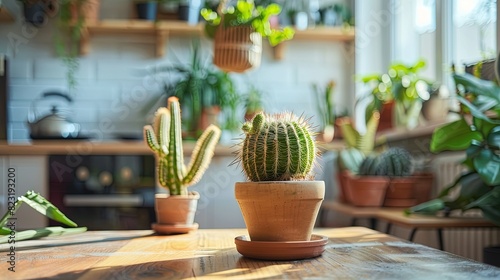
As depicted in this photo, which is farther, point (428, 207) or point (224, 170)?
point (224, 170)

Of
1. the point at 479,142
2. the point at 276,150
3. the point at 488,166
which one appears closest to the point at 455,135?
the point at 479,142

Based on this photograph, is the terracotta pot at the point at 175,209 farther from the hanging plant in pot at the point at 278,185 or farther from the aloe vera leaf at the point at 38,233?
the hanging plant in pot at the point at 278,185

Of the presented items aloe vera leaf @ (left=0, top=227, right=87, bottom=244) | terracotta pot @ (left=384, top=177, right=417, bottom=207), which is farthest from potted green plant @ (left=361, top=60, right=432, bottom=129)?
aloe vera leaf @ (left=0, top=227, right=87, bottom=244)

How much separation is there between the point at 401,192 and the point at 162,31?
6.25 ft

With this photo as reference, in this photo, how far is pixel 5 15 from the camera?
4.11m

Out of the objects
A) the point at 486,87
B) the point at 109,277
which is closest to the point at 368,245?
the point at 109,277

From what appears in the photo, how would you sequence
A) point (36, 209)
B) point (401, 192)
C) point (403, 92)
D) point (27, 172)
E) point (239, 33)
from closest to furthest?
point (36, 209), point (239, 33), point (401, 192), point (403, 92), point (27, 172)

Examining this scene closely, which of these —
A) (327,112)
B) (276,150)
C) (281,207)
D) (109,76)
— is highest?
(109,76)

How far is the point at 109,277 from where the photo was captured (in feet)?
3.31

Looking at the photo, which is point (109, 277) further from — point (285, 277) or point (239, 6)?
point (239, 6)

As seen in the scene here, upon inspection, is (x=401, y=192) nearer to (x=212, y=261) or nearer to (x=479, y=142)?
(x=479, y=142)

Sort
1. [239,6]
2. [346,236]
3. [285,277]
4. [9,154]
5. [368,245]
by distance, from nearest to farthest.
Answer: [285,277] → [368,245] → [346,236] → [239,6] → [9,154]

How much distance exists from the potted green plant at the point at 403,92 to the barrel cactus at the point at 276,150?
2344mm

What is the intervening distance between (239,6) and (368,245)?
1365mm
